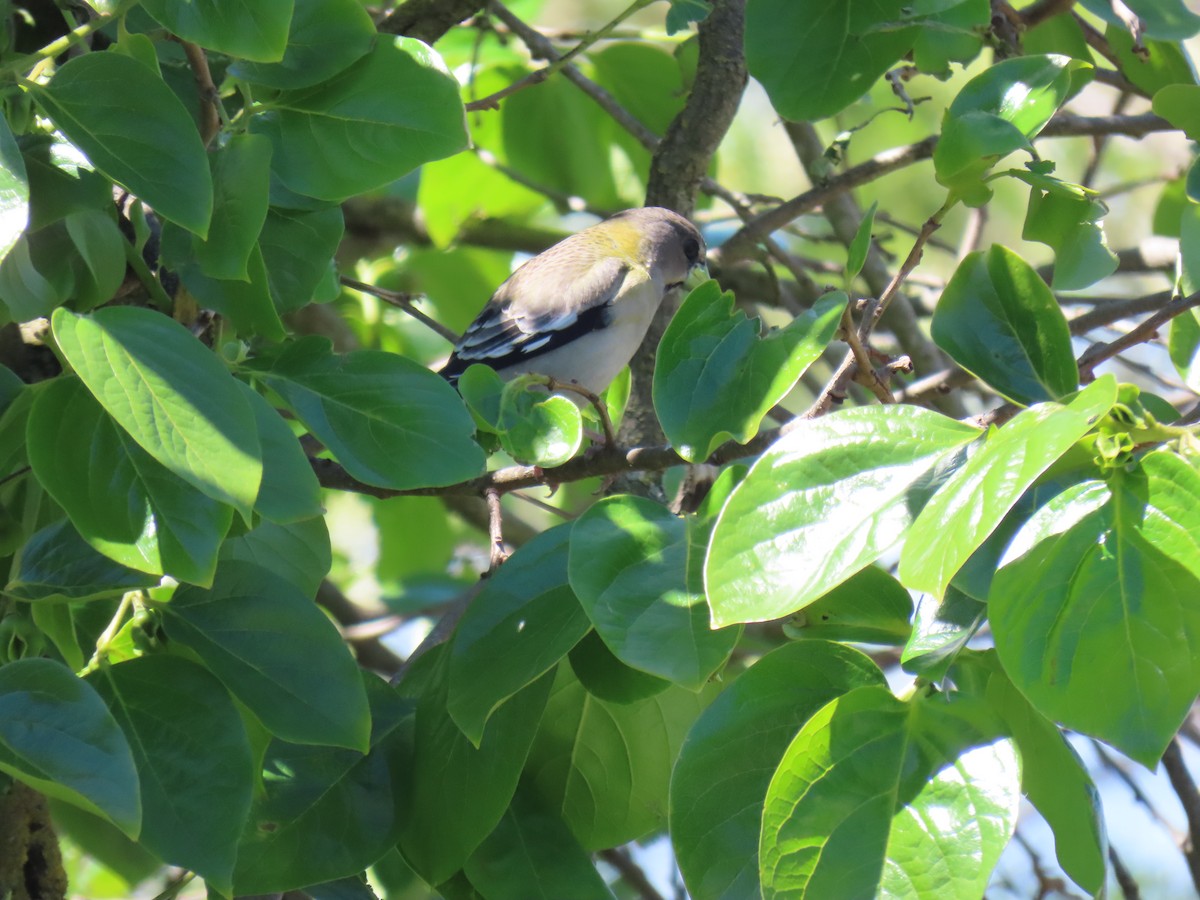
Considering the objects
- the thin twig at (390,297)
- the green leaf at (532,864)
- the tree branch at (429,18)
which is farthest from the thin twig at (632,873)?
the tree branch at (429,18)

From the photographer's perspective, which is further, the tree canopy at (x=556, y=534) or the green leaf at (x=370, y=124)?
the green leaf at (x=370, y=124)

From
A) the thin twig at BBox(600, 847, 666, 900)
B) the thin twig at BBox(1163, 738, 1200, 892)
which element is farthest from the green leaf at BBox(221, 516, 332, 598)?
the thin twig at BBox(1163, 738, 1200, 892)

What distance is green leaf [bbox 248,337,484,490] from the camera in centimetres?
130

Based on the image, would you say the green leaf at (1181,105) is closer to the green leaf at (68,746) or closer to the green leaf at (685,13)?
the green leaf at (685,13)

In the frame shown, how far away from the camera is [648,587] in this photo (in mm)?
1077

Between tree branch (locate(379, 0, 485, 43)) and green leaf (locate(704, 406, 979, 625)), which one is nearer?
green leaf (locate(704, 406, 979, 625))

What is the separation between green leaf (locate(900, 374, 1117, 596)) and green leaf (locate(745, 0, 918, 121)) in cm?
104

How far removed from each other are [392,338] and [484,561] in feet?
2.96

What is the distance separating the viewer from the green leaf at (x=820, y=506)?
35.5 inches

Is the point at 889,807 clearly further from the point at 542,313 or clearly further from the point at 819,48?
the point at 542,313

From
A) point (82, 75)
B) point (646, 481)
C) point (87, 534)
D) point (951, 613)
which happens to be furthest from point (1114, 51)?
point (87, 534)

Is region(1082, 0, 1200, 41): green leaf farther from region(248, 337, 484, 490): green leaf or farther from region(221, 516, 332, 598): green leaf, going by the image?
region(221, 516, 332, 598): green leaf

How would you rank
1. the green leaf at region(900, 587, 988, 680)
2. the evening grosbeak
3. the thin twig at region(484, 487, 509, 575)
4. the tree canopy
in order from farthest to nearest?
the evening grosbeak → the thin twig at region(484, 487, 509, 575) → the green leaf at region(900, 587, 988, 680) → the tree canopy

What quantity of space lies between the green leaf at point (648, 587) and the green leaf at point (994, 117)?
1.45ft
